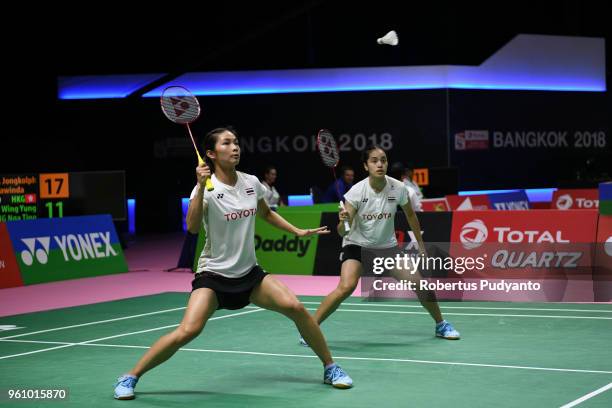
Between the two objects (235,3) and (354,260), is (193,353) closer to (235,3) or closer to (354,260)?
(354,260)

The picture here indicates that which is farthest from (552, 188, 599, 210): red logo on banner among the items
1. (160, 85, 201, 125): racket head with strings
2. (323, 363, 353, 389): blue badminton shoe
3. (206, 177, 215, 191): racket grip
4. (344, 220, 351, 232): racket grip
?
(206, 177, 215, 191): racket grip

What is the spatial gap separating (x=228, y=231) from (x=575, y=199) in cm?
A: 1690

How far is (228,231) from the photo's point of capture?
6945mm

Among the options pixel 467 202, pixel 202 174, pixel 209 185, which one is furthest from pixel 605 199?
pixel 202 174

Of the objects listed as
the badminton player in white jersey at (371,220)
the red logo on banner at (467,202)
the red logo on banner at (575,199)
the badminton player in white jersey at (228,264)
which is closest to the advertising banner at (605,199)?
the badminton player in white jersey at (371,220)

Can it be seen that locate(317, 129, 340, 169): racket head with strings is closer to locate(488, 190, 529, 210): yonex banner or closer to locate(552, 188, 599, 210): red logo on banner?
locate(488, 190, 529, 210): yonex banner

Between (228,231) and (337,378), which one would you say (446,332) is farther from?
(228,231)

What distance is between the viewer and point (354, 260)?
362 inches

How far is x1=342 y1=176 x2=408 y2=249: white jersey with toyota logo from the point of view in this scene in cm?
920

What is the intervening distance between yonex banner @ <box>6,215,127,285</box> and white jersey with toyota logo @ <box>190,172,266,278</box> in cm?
904

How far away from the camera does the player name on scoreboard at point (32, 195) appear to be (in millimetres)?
15898

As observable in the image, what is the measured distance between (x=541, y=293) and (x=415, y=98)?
14.3m

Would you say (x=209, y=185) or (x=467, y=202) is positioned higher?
(x=209, y=185)

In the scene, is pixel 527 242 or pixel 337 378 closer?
pixel 337 378
